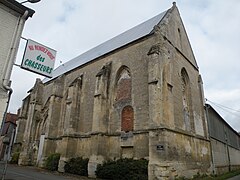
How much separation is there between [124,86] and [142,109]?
321 cm

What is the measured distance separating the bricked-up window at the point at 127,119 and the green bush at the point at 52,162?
290 inches

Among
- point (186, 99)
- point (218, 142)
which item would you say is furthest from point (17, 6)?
point (218, 142)

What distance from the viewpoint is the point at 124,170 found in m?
13.7

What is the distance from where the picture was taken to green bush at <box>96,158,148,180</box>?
13.0 metres

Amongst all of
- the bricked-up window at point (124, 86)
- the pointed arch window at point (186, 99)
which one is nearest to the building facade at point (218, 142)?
the pointed arch window at point (186, 99)

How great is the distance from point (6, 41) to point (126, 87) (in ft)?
36.1

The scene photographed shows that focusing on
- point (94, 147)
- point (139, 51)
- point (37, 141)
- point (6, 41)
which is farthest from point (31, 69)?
point (37, 141)

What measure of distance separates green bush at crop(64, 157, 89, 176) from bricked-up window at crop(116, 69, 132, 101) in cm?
589

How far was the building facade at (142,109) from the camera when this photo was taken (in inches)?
543

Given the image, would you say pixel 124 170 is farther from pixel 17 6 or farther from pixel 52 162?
pixel 17 6

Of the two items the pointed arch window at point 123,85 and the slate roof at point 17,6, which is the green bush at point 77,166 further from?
the slate roof at point 17,6

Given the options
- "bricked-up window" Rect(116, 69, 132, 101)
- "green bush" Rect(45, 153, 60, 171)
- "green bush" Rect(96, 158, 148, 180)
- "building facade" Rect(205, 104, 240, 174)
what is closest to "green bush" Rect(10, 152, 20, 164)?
"green bush" Rect(45, 153, 60, 171)

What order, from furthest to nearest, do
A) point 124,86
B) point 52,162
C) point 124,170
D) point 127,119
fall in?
point 52,162
point 124,86
point 127,119
point 124,170

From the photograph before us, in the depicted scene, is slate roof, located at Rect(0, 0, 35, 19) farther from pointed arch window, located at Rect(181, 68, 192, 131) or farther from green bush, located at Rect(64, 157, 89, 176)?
pointed arch window, located at Rect(181, 68, 192, 131)
